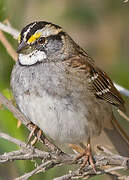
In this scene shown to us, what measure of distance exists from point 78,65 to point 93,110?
250mm

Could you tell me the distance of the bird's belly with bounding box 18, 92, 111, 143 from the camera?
2961mm

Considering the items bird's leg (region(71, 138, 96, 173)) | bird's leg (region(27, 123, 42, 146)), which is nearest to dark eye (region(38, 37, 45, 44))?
bird's leg (region(27, 123, 42, 146))

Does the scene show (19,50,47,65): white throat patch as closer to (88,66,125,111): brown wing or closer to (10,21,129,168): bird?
(10,21,129,168): bird

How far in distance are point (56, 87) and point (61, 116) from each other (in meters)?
0.15

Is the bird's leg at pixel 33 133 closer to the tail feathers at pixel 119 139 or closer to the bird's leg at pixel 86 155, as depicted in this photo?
the bird's leg at pixel 86 155

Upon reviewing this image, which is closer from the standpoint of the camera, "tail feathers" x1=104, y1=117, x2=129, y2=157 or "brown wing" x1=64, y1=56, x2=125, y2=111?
"brown wing" x1=64, y1=56, x2=125, y2=111

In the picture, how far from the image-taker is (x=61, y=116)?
9.78ft

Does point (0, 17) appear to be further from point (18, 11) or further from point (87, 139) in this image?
point (87, 139)

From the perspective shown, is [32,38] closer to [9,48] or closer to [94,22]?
[9,48]

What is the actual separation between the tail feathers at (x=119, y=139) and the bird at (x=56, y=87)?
0.74 feet

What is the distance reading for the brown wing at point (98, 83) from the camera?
10.4ft

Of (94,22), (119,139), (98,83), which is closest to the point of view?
(98,83)

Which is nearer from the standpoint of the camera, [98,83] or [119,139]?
[98,83]

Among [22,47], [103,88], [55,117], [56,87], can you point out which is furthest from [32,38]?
[103,88]
